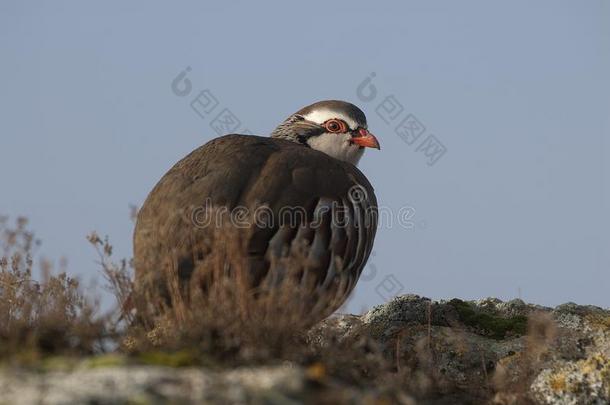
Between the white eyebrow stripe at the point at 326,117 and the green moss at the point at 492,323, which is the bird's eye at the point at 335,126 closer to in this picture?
the white eyebrow stripe at the point at 326,117

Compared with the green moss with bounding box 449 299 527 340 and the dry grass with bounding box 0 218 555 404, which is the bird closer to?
the dry grass with bounding box 0 218 555 404

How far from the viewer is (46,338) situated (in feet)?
13.4

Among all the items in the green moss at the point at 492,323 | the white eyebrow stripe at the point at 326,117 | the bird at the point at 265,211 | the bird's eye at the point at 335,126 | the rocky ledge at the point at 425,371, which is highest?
the white eyebrow stripe at the point at 326,117

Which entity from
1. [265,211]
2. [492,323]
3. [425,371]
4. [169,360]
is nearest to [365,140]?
[492,323]

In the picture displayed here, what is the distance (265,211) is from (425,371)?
1.42 m

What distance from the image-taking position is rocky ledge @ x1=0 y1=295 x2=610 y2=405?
2.82 m

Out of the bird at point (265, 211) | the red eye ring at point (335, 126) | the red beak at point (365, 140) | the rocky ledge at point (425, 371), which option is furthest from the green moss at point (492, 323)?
the red eye ring at point (335, 126)

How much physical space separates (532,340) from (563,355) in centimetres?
100

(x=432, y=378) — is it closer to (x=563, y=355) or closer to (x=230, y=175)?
(x=563, y=355)

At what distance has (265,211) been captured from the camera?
18.9 ft

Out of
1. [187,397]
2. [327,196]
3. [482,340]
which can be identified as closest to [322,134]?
[327,196]

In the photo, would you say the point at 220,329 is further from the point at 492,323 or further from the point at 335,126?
the point at 335,126

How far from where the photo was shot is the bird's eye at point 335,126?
780cm

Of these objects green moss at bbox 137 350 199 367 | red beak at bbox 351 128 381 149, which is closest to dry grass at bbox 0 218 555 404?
green moss at bbox 137 350 199 367
